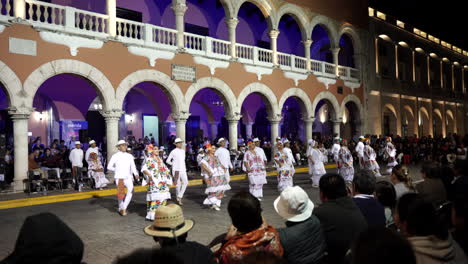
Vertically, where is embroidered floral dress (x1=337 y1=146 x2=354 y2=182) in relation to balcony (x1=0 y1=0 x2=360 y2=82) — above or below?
below

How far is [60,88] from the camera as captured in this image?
55.5 feet

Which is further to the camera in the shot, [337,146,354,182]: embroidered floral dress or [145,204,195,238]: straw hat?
[337,146,354,182]: embroidered floral dress

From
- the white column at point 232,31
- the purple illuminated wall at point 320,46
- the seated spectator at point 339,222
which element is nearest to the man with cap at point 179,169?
the seated spectator at point 339,222

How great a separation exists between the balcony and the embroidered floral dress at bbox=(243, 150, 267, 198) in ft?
22.8

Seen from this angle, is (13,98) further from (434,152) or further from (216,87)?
(434,152)

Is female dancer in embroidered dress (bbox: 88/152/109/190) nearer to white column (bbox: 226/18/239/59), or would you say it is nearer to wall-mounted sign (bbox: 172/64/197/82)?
wall-mounted sign (bbox: 172/64/197/82)

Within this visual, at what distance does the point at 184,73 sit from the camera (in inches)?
621

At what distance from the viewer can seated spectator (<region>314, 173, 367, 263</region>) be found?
129 inches

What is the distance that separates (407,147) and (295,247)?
2120 cm

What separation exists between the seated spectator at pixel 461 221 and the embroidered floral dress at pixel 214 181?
21.3 feet

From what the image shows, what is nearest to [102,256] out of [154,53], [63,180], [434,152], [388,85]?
[63,180]

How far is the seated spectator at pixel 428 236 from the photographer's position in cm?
239

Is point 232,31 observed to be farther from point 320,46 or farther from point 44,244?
point 44,244

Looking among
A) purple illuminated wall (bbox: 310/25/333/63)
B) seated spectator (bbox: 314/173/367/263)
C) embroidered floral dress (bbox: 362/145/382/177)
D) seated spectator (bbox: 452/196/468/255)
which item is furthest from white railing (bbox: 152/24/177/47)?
seated spectator (bbox: 452/196/468/255)
